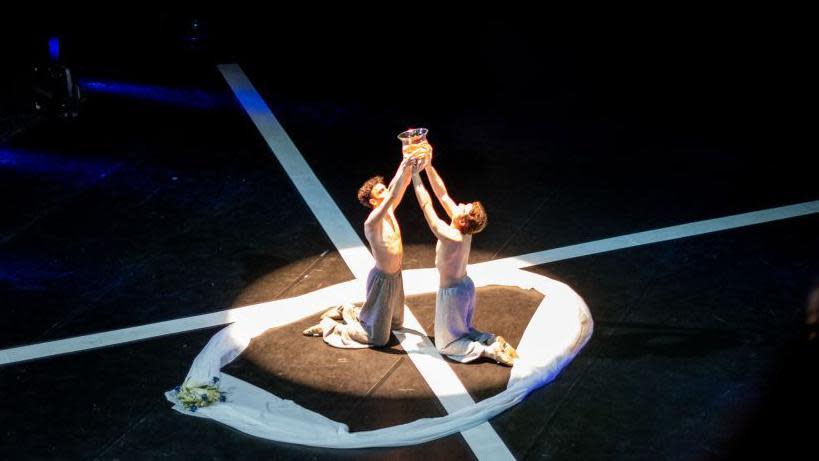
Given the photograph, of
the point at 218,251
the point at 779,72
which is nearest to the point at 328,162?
the point at 218,251

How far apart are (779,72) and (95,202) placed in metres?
7.66

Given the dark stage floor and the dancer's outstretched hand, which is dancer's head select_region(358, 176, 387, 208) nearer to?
the dancer's outstretched hand

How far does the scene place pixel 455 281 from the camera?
8.11 m

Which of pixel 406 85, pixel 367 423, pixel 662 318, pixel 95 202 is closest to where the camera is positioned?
pixel 367 423

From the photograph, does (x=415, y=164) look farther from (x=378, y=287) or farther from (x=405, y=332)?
(x=405, y=332)

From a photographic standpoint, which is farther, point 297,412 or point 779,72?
point 779,72

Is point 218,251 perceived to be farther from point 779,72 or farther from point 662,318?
point 779,72

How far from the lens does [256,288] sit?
9.25 m

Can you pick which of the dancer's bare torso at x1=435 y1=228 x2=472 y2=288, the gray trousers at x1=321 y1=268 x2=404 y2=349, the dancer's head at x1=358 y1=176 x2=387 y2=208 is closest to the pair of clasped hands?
the dancer's head at x1=358 y1=176 x2=387 y2=208

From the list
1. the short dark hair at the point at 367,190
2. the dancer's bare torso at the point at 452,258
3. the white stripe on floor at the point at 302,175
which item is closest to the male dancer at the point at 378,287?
the short dark hair at the point at 367,190

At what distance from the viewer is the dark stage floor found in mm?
7863

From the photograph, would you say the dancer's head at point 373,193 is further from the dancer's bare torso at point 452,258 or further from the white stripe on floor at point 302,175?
the white stripe on floor at point 302,175

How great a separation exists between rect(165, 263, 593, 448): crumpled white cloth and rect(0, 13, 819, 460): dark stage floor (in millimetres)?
94

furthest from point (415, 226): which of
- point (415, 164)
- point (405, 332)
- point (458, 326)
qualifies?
point (415, 164)
